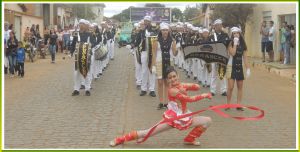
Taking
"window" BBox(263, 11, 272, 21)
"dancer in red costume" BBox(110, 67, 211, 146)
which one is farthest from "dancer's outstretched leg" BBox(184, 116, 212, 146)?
"window" BBox(263, 11, 272, 21)

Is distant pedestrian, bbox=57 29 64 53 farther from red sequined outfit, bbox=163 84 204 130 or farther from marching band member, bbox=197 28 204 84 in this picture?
red sequined outfit, bbox=163 84 204 130

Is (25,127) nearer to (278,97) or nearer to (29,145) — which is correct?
(29,145)

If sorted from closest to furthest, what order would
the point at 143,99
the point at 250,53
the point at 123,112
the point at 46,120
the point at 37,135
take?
the point at 37,135, the point at 46,120, the point at 123,112, the point at 143,99, the point at 250,53

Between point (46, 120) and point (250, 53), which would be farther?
point (250, 53)

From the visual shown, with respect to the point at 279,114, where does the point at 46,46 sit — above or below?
above

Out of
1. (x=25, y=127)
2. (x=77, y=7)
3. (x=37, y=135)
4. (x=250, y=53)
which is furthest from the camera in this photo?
(x=77, y=7)

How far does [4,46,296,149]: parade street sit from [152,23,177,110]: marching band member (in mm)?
593

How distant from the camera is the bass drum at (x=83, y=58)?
39.9ft

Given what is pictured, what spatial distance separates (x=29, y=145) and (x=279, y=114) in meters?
5.31

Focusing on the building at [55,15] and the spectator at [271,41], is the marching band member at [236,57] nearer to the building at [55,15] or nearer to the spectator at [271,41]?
the spectator at [271,41]

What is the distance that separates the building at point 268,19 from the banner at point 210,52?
7.62 meters

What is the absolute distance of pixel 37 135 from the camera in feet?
26.3

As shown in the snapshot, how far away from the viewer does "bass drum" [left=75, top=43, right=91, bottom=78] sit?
39.9ft

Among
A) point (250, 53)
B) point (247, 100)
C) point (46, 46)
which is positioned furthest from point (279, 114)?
point (46, 46)
